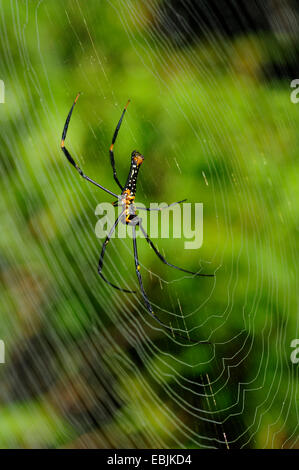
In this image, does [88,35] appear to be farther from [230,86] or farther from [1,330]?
[1,330]

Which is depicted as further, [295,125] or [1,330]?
[295,125]

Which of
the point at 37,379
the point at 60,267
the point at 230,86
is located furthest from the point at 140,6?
the point at 37,379

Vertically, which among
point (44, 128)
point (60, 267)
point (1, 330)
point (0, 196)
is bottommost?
point (1, 330)

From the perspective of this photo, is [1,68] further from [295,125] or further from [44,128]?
[295,125]

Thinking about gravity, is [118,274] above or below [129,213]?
below

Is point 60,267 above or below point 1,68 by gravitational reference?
below

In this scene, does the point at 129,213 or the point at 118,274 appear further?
the point at 118,274
